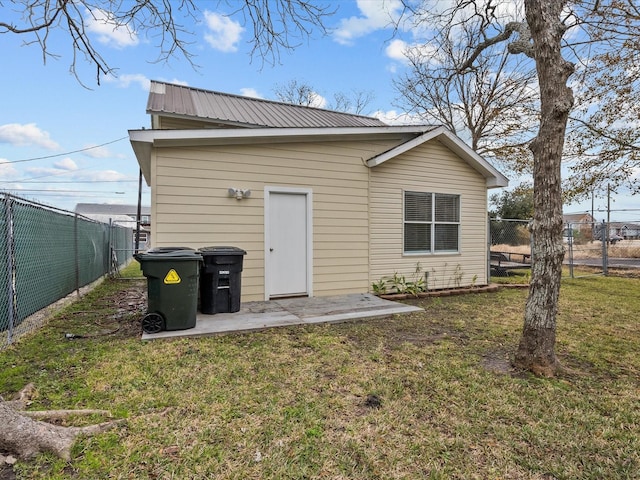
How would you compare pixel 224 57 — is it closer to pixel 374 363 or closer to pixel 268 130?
pixel 268 130

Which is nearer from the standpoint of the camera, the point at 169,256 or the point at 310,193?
the point at 169,256

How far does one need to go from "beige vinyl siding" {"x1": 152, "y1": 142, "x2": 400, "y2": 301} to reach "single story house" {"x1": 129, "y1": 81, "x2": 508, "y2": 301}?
2 cm

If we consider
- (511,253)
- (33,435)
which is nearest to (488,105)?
(511,253)

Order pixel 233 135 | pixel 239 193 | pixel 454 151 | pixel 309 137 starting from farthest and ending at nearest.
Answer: pixel 454 151, pixel 309 137, pixel 239 193, pixel 233 135

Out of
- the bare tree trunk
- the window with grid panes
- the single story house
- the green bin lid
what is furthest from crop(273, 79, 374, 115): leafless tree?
the bare tree trunk

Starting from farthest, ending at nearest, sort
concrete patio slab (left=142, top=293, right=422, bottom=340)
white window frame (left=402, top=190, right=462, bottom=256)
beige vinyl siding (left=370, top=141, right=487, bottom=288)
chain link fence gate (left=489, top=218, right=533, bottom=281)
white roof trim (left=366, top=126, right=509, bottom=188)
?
chain link fence gate (left=489, top=218, right=533, bottom=281) → white window frame (left=402, top=190, right=462, bottom=256) → beige vinyl siding (left=370, top=141, right=487, bottom=288) → white roof trim (left=366, top=126, right=509, bottom=188) → concrete patio slab (left=142, top=293, right=422, bottom=340)

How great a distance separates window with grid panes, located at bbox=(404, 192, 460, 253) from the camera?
25.5 feet

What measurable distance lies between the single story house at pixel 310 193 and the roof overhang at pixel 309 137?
0.7 inches

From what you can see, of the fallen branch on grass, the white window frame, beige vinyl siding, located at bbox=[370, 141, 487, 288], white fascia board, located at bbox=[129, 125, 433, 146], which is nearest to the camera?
the fallen branch on grass

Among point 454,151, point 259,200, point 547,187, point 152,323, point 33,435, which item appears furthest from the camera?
point 454,151

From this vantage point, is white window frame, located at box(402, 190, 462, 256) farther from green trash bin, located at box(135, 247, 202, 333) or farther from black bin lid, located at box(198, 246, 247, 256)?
green trash bin, located at box(135, 247, 202, 333)

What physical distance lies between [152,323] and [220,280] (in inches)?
47.9

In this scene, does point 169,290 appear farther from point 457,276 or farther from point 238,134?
point 457,276

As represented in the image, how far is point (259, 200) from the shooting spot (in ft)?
20.3
